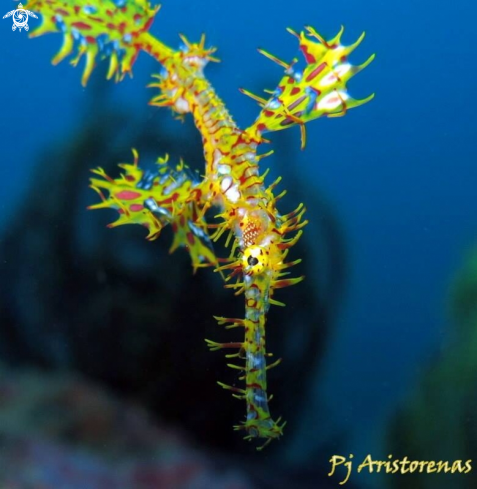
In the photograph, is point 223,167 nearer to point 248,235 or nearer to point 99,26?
point 248,235

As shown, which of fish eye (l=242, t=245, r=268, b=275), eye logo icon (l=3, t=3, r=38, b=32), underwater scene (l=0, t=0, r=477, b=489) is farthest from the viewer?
eye logo icon (l=3, t=3, r=38, b=32)

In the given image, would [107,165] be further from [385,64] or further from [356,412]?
[356,412]

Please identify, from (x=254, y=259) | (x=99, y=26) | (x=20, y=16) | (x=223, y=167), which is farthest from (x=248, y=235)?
(x=20, y=16)

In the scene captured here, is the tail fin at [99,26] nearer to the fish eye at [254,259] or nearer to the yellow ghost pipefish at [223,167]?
the yellow ghost pipefish at [223,167]

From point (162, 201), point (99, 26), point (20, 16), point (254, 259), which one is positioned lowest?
point (254, 259)

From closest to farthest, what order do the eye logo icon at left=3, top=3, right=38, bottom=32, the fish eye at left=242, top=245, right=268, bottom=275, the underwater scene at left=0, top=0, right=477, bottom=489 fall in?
1. the fish eye at left=242, top=245, right=268, bottom=275
2. the underwater scene at left=0, top=0, right=477, bottom=489
3. the eye logo icon at left=3, top=3, right=38, bottom=32

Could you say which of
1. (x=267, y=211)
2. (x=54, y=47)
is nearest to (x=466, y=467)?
(x=267, y=211)

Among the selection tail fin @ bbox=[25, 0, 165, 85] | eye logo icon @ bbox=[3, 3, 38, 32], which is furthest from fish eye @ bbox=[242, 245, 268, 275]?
eye logo icon @ bbox=[3, 3, 38, 32]

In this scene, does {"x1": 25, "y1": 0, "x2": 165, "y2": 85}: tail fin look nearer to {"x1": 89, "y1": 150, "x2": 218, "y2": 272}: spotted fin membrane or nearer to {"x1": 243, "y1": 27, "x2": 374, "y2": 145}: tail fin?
{"x1": 89, "y1": 150, "x2": 218, "y2": 272}: spotted fin membrane
